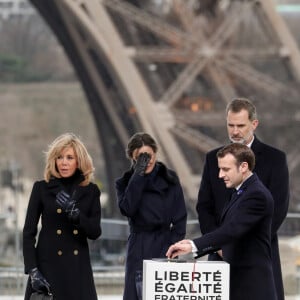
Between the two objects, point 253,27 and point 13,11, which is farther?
point 13,11

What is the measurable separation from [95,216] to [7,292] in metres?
7.01

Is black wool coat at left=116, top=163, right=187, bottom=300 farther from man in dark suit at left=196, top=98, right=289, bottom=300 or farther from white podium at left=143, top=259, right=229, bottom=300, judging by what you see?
white podium at left=143, top=259, right=229, bottom=300

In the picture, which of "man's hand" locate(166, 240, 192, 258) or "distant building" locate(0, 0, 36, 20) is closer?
"man's hand" locate(166, 240, 192, 258)

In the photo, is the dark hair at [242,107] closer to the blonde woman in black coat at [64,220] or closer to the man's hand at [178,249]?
the blonde woman in black coat at [64,220]

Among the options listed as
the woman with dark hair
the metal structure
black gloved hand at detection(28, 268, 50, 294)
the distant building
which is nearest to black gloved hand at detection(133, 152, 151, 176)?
the woman with dark hair

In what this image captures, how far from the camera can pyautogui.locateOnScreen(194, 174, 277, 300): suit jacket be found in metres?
6.91

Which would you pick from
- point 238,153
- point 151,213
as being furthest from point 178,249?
point 151,213

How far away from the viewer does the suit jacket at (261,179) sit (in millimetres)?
7887

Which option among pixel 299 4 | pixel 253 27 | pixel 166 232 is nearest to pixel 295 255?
pixel 166 232

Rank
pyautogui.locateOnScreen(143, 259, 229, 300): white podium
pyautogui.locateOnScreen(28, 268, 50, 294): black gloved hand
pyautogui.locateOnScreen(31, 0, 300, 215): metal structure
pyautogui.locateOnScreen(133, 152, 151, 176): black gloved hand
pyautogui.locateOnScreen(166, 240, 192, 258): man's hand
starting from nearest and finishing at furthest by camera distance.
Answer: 1. pyautogui.locateOnScreen(143, 259, 229, 300): white podium
2. pyautogui.locateOnScreen(166, 240, 192, 258): man's hand
3. pyautogui.locateOnScreen(28, 268, 50, 294): black gloved hand
4. pyautogui.locateOnScreen(133, 152, 151, 176): black gloved hand
5. pyautogui.locateOnScreen(31, 0, 300, 215): metal structure

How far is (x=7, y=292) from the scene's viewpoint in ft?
48.2

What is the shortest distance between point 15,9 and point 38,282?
223 feet

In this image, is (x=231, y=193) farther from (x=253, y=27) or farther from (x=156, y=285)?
(x=253, y=27)

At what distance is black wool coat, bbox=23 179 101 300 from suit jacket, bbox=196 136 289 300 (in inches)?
21.8
